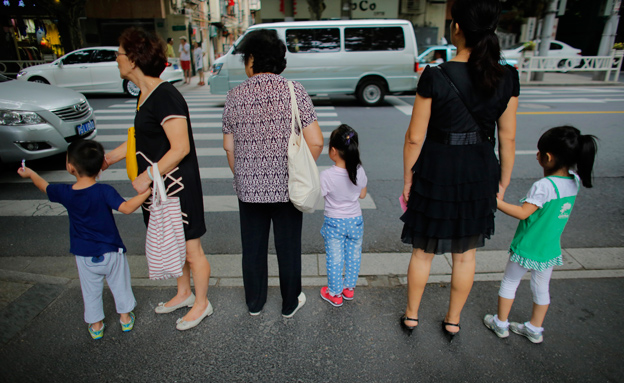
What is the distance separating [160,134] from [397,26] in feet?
32.7

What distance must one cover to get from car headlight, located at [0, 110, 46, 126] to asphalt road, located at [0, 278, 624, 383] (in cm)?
358

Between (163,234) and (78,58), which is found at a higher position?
(78,58)

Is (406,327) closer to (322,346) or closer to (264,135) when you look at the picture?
(322,346)

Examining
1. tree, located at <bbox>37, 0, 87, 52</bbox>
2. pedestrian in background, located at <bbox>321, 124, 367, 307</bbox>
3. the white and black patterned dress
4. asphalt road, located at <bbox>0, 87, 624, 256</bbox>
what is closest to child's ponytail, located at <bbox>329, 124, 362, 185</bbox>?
pedestrian in background, located at <bbox>321, 124, 367, 307</bbox>

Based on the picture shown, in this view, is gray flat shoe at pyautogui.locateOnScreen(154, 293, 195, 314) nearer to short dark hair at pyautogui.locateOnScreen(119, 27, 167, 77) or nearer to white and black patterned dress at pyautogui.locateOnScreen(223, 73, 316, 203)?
white and black patterned dress at pyautogui.locateOnScreen(223, 73, 316, 203)

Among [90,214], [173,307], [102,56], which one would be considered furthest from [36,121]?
[102,56]

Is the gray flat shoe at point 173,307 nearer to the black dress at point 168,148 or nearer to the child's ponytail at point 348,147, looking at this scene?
the black dress at point 168,148

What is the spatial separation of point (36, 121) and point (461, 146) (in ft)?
19.1

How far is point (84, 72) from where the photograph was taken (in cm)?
1286

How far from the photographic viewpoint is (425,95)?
2033 mm

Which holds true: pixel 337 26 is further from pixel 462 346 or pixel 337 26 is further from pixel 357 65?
pixel 462 346

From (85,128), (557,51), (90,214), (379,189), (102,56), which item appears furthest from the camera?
(557,51)

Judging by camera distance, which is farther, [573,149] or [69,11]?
[69,11]

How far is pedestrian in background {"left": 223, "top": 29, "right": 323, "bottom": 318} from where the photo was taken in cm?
217
